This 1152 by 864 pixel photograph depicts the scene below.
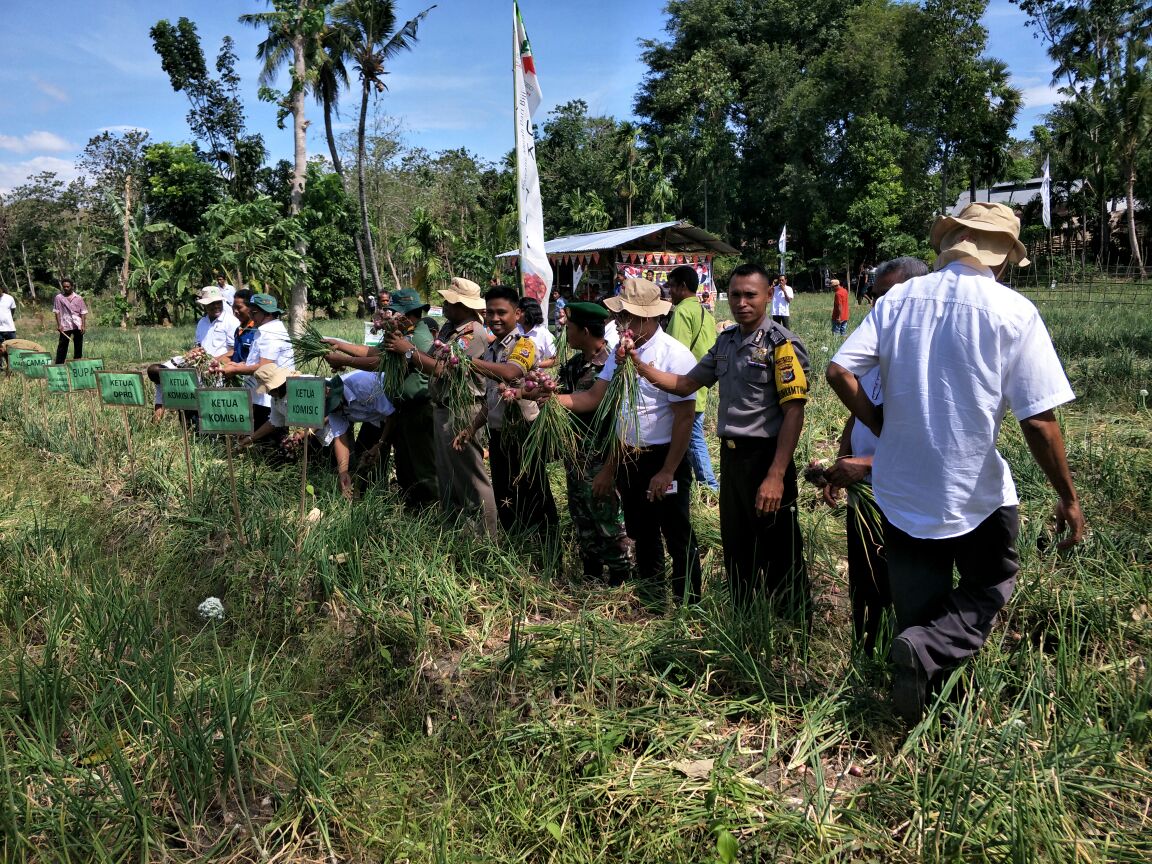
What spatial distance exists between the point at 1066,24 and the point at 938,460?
4339 centimetres

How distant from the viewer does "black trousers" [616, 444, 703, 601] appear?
3.74 metres

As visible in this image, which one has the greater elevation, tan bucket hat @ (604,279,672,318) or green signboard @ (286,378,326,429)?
tan bucket hat @ (604,279,672,318)

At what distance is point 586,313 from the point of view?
3.79 metres

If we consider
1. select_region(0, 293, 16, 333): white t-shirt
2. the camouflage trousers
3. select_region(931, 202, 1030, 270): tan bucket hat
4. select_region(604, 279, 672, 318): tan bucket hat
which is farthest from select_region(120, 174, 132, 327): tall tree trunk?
select_region(931, 202, 1030, 270): tan bucket hat

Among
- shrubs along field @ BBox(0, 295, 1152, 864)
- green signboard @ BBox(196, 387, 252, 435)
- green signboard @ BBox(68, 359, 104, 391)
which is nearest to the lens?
shrubs along field @ BBox(0, 295, 1152, 864)

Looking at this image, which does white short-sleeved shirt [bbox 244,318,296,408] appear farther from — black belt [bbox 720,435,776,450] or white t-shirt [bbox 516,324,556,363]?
black belt [bbox 720,435,776,450]

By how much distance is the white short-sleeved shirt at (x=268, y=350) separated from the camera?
5.94 metres

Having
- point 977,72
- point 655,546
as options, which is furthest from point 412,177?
point 655,546

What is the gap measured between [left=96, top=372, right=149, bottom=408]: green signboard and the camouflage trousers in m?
3.51

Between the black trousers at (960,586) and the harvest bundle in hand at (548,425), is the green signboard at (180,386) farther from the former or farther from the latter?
the black trousers at (960,586)

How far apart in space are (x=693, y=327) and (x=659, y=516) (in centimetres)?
212

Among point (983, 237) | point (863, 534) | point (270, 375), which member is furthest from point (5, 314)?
point (983, 237)

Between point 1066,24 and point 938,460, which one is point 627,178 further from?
point 938,460

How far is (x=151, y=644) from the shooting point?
10.1ft
